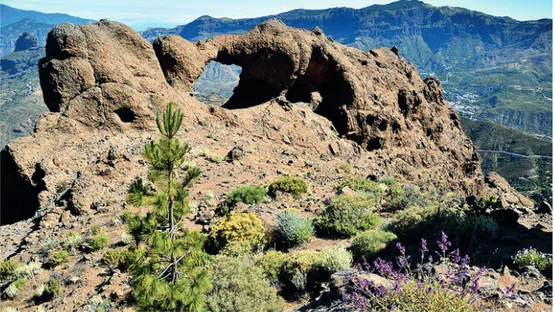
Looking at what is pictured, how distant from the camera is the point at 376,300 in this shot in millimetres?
5387

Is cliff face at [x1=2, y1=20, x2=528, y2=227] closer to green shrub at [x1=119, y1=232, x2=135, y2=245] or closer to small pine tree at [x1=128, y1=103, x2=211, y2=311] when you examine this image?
green shrub at [x1=119, y1=232, x2=135, y2=245]

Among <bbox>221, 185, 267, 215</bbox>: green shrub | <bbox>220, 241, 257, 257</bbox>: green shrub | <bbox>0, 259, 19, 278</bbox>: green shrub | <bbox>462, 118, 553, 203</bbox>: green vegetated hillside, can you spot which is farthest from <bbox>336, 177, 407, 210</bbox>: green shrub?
<bbox>462, 118, 553, 203</bbox>: green vegetated hillside

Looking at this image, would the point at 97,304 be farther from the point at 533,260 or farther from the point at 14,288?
the point at 533,260

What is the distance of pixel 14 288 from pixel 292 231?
24.9 ft

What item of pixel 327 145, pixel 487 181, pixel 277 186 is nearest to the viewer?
pixel 277 186

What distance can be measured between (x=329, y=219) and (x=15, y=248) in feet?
34.2

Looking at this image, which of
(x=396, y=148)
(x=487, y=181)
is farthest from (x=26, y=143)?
(x=487, y=181)

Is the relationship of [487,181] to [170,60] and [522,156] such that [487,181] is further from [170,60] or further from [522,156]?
[522,156]

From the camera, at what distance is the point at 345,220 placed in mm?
12656

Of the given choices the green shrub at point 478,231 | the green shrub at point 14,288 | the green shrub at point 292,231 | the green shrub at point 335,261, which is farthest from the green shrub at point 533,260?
the green shrub at point 14,288

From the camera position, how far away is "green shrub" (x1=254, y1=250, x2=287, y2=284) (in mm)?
9502

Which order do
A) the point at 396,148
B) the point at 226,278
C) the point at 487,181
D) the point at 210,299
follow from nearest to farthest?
the point at 210,299
the point at 226,278
the point at 396,148
the point at 487,181

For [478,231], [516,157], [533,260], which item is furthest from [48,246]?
[516,157]

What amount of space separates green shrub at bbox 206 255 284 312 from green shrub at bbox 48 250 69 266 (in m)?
5.04
